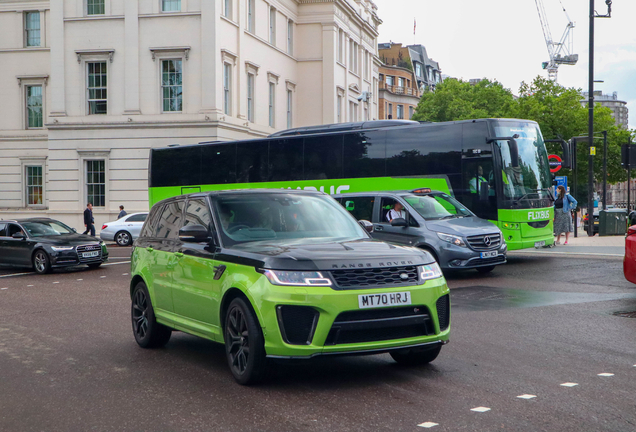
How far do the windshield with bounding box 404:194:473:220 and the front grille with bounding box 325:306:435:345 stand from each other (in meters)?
9.47

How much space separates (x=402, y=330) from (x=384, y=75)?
93.1m

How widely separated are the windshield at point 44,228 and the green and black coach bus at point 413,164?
5471 mm

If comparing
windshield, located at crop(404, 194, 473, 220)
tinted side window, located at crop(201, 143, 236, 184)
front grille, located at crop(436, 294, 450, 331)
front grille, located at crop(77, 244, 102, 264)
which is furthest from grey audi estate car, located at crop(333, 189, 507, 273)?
front grille, located at crop(436, 294, 450, 331)

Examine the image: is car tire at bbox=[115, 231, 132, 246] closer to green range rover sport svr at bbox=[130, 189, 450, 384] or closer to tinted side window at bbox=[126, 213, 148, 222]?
tinted side window at bbox=[126, 213, 148, 222]

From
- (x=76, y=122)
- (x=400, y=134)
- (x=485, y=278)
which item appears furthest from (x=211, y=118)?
(x=485, y=278)

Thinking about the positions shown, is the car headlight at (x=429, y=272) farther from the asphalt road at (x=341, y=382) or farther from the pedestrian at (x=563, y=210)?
the pedestrian at (x=563, y=210)

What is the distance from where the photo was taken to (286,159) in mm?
22703

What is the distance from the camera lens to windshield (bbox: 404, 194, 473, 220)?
15641 mm

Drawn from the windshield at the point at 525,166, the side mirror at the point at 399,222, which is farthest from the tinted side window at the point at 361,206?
the windshield at the point at 525,166

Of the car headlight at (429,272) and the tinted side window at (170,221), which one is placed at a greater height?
the tinted side window at (170,221)

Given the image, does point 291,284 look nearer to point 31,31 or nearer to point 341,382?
point 341,382

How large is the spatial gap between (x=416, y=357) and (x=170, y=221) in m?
2.98

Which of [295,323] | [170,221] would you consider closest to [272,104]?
[170,221]

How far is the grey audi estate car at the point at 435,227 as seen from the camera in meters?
14.9
